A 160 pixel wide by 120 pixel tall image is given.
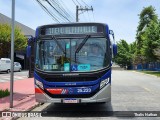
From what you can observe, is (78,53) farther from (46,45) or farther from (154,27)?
(154,27)

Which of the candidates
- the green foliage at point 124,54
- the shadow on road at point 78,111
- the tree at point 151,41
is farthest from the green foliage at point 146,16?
the shadow on road at point 78,111

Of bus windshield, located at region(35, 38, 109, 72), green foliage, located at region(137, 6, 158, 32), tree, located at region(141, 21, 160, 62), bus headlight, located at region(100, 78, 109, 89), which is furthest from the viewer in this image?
green foliage, located at region(137, 6, 158, 32)

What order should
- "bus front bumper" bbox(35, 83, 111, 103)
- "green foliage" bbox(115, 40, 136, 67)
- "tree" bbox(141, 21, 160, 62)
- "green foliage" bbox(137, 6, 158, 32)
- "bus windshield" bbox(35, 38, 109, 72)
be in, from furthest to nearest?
"green foliage" bbox(115, 40, 136, 67) < "green foliage" bbox(137, 6, 158, 32) < "tree" bbox(141, 21, 160, 62) < "bus windshield" bbox(35, 38, 109, 72) < "bus front bumper" bbox(35, 83, 111, 103)

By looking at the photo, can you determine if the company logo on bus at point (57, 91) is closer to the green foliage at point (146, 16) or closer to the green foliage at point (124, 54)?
the green foliage at point (146, 16)

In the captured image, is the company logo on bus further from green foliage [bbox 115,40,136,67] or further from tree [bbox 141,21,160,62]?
green foliage [bbox 115,40,136,67]

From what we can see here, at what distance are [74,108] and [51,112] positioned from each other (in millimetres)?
1251

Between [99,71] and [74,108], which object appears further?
[74,108]

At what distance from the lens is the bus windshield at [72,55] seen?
1067cm

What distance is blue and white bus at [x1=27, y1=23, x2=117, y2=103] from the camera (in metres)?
10.5

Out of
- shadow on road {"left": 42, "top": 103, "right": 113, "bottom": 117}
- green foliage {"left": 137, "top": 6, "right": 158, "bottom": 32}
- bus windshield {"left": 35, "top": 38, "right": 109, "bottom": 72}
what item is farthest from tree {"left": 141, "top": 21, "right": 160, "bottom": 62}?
bus windshield {"left": 35, "top": 38, "right": 109, "bottom": 72}

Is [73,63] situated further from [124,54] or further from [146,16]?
[124,54]

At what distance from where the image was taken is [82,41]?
10828 mm

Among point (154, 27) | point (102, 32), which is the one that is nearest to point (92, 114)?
point (102, 32)

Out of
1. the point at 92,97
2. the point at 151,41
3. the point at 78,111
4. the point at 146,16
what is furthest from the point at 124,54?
the point at 92,97
